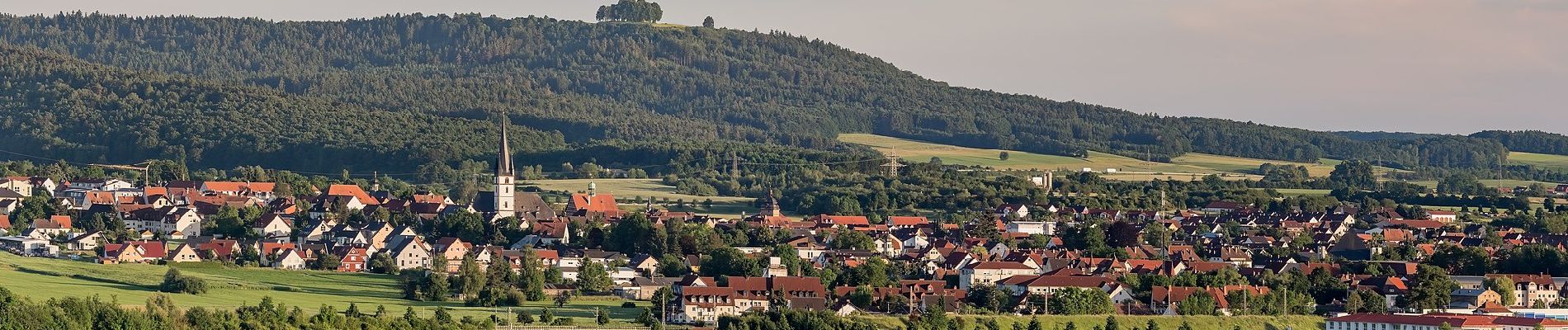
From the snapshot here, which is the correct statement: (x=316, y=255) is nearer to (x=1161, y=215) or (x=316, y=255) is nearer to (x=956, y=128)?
(x=1161, y=215)

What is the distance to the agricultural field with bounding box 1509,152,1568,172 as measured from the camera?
562ft

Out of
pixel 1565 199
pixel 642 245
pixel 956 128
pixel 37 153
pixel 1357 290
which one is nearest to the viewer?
pixel 1357 290

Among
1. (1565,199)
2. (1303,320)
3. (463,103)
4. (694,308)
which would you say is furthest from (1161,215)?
(463,103)

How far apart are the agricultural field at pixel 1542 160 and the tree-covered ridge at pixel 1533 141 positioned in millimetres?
1595

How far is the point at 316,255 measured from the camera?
84250 mm

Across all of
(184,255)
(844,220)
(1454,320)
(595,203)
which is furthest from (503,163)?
(1454,320)

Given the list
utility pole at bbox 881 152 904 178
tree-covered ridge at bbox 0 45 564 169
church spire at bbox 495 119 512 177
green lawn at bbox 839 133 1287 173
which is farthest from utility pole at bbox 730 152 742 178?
church spire at bbox 495 119 512 177

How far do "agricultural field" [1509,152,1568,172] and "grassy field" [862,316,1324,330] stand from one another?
103002 mm

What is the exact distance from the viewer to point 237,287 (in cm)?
7194

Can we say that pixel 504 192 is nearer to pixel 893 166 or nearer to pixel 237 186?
pixel 237 186

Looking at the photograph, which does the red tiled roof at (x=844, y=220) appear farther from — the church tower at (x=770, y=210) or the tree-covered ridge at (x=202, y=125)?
the tree-covered ridge at (x=202, y=125)

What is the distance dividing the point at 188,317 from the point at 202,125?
A: 90843mm

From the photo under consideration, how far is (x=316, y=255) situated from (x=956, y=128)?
109258 mm

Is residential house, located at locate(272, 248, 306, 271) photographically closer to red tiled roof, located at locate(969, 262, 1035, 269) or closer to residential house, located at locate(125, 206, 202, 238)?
residential house, located at locate(125, 206, 202, 238)
